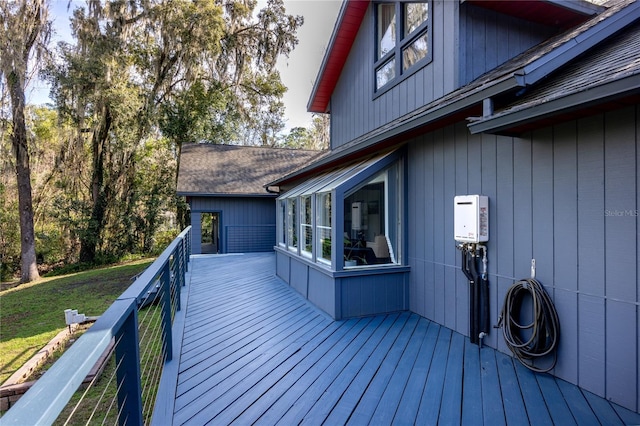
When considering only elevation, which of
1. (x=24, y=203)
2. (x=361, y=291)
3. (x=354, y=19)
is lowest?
(x=361, y=291)

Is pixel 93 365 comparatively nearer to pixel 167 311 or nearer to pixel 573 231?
pixel 167 311

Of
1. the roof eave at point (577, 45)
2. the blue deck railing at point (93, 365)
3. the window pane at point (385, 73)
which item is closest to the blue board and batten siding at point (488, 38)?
the roof eave at point (577, 45)

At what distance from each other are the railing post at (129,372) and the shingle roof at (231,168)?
976 centimetres

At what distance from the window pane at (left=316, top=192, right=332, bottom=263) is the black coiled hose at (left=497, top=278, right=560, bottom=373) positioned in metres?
2.27

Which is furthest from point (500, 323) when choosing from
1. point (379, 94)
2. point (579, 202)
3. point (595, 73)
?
point (379, 94)

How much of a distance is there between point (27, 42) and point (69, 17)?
1.82 meters

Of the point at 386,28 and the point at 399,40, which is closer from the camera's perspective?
the point at 399,40

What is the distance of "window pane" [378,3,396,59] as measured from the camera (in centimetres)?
552

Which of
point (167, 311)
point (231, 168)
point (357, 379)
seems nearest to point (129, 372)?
point (167, 311)

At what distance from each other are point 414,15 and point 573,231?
150 inches

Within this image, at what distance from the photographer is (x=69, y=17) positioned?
12.9 m

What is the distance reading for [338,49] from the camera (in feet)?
22.9

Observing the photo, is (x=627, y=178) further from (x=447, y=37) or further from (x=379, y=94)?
(x=379, y=94)

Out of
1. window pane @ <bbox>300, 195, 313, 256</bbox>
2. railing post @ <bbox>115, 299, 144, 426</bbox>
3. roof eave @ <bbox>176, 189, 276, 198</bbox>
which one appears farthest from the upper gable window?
roof eave @ <bbox>176, 189, 276, 198</bbox>
